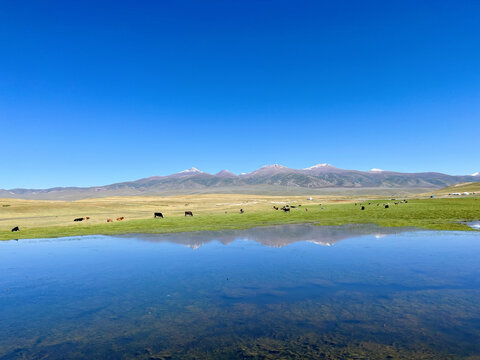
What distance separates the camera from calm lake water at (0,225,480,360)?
28.4ft

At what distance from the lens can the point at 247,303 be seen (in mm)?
12000

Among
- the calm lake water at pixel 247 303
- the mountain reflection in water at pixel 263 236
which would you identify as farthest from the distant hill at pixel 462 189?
the calm lake water at pixel 247 303

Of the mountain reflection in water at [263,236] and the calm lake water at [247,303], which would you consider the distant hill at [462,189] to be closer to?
the mountain reflection in water at [263,236]

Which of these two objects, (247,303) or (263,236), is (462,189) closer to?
(263,236)

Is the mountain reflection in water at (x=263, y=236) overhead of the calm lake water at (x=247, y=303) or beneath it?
beneath

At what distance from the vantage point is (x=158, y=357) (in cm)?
821

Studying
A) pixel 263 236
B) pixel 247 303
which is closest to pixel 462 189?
pixel 263 236

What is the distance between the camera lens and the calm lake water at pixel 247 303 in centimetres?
866

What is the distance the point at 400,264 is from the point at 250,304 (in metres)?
10.6

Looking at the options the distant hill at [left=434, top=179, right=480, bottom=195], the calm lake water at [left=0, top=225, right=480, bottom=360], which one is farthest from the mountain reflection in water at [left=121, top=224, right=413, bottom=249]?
the distant hill at [left=434, top=179, right=480, bottom=195]

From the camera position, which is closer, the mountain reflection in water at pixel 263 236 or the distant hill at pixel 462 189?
the mountain reflection in water at pixel 263 236

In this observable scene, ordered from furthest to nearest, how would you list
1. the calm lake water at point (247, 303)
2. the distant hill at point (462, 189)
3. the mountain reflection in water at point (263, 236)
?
the distant hill at point (462, 189) → the mountain reflection in water at point (263, 236) → the calm lake water at point (247, 303)

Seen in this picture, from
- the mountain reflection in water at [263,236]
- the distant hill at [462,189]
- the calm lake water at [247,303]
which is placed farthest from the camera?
the distant hill at [462,189]

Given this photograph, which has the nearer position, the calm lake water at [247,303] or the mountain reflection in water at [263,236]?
the calm lake water at [247,303]
